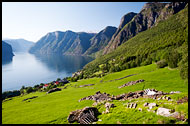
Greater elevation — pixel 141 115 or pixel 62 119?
pixel 141 115

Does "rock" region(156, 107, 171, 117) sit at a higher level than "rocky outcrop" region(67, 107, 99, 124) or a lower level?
higher

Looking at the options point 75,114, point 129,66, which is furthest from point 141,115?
point 129,66

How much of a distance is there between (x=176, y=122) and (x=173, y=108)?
3.44 metres

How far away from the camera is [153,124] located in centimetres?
1466

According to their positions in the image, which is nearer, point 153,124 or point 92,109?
point 153,124

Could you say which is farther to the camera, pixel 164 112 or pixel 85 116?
pixel 85 116

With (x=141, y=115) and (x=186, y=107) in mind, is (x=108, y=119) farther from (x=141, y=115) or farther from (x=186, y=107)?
(x=186, y=107)

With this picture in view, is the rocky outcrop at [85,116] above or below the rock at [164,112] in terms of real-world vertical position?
below

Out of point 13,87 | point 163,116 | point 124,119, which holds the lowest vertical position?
point 13,87

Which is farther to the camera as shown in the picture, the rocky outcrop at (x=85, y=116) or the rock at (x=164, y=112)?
the rocky outcrop at (x=85, y=116)

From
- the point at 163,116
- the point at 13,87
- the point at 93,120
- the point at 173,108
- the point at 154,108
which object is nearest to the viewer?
the point at 163,116

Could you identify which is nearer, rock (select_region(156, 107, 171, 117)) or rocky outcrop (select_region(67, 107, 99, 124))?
rock (select_region(156, 107, 171, 117))

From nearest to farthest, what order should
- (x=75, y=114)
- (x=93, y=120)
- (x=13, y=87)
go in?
(x=93, y=120) → (x=75, y=114) → (x=13, y=87)

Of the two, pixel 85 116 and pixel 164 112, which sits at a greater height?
pixel 164 112
